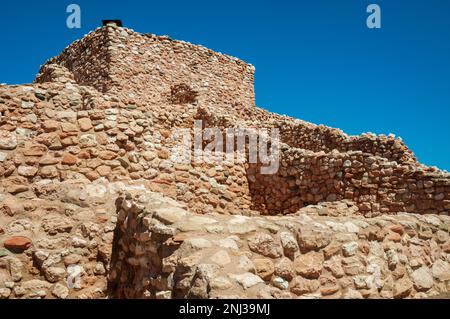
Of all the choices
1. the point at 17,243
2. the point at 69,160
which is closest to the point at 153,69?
the point at 69,160

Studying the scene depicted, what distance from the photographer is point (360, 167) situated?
8.44 meters

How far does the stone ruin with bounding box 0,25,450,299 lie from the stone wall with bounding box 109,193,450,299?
0.5 inches

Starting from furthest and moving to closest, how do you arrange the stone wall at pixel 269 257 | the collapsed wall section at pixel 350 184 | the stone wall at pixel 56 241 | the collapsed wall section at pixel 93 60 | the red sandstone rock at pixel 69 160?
1. the collapsed wall section at pixel 93 60
2. the collapsed wall section at pixel 350 184
3. the red sandstone rock at pixel 69 160
4. the stone wall at pixel 56 241
5. the stone wall at pixel 269 257

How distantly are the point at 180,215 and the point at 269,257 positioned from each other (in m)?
1.01

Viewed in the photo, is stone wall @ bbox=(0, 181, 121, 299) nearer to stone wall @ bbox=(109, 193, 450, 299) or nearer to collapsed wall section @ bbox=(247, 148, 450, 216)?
stone wall @ bbox=(109, 193, 450, 299)

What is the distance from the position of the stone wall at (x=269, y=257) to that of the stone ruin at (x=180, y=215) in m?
0.01

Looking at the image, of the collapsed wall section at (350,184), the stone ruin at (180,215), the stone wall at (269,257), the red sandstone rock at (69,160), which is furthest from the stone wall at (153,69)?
the stone wall at (269,257)

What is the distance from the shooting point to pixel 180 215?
414 cm

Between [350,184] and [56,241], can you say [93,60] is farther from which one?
[56,241]

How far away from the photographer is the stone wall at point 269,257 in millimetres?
3553

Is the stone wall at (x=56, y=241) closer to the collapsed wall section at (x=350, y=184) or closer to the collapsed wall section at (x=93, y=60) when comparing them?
the collapsed wall section at (x=350, y=184)

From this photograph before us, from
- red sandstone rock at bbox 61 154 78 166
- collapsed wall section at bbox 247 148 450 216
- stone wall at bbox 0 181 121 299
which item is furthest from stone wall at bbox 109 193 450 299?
collapsed wall section at bbox 247 148 450 216

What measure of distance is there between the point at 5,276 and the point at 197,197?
3.70 meters
